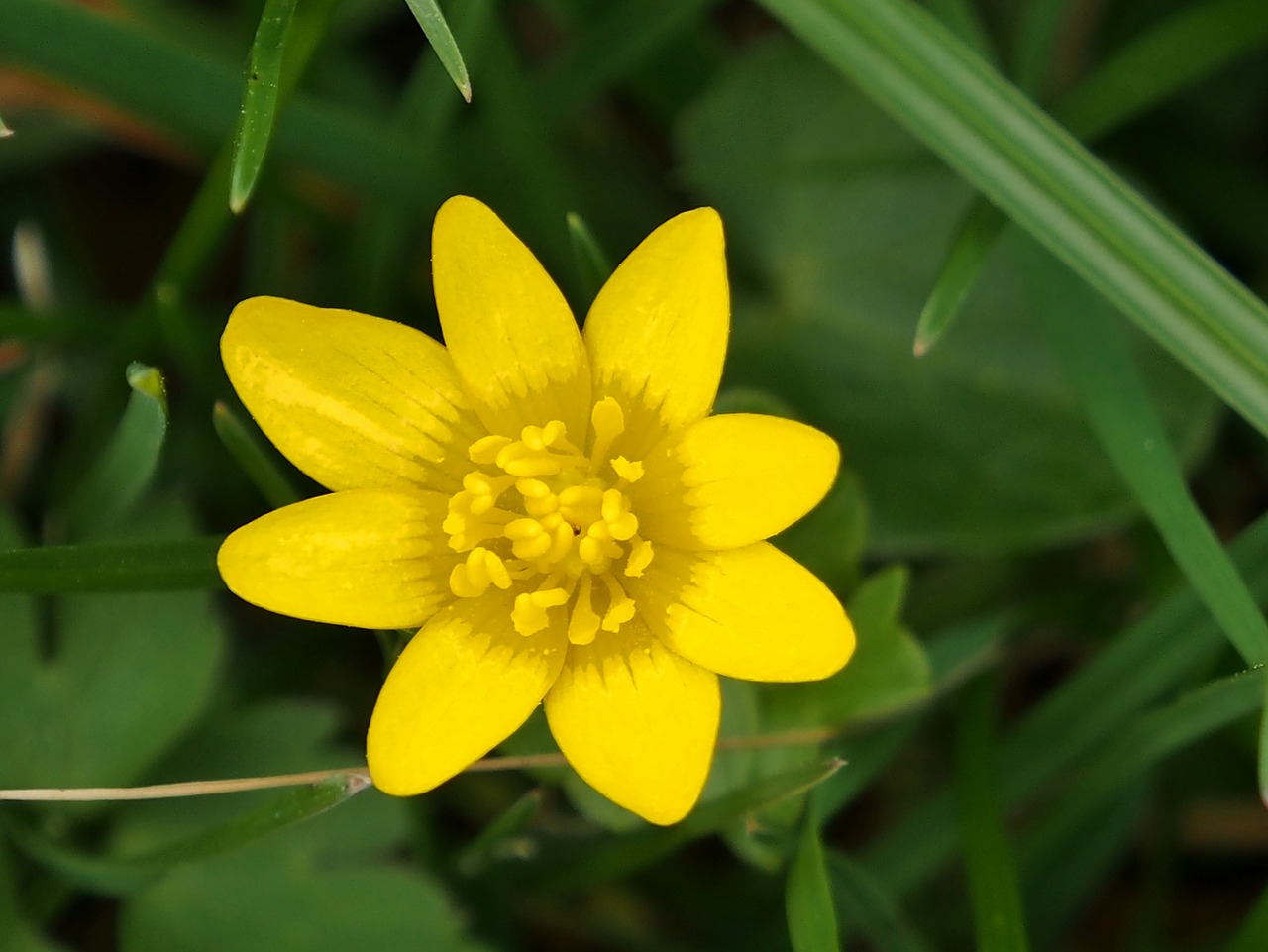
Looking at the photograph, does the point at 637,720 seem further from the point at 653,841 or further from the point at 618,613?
the point at 653,841

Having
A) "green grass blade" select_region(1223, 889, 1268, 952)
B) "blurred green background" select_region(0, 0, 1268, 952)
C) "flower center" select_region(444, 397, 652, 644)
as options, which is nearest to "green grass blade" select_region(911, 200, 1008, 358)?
"blurred green background" select_region(0, 0, 1268, 952)

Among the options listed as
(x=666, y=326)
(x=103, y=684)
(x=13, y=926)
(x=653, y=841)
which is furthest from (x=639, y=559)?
(x=13, y=926)

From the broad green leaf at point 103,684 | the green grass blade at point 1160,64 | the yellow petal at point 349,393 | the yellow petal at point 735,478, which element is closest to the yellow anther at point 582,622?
the yellow petal at point 735,478

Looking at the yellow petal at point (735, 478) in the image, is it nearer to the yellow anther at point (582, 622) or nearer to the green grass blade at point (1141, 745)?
the yellow anther at point (582, 622)

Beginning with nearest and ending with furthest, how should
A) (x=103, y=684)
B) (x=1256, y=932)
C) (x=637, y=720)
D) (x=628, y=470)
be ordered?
(x=637, y=720), (x=628, y=470), (x=1256, y=932), (x=103, y=684)

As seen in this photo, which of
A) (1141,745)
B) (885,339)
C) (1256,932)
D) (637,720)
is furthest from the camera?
(885,339)

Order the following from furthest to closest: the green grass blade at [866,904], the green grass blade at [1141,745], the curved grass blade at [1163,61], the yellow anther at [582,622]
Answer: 1. the curved grass blade at [1163,61]
2. the green grass blade at [866,904]
3. the green grass blade at [1141,745]
4. the yellow anther at [582,622]

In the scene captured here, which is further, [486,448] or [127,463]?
[127,463]
